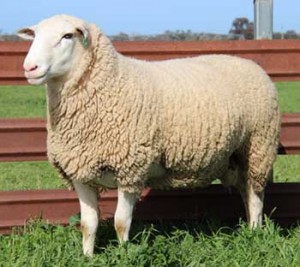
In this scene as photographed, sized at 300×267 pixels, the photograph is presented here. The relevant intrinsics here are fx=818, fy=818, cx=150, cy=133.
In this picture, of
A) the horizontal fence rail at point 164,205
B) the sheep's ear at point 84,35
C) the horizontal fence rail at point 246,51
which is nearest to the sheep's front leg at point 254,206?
the horizontal fence rail at point 164,205

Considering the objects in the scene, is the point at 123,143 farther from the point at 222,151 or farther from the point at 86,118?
the point at 222,151

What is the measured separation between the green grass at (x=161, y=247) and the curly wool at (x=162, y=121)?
36 cm

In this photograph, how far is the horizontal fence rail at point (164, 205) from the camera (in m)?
5.53

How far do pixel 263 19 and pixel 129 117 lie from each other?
166 cm

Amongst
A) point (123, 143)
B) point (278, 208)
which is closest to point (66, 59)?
point (123, 143)

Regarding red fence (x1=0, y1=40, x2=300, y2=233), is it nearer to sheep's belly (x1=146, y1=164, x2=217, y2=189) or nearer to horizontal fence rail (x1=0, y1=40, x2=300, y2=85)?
horizontal fence rail (x1=0, y1=40, x2=300, y2=85)

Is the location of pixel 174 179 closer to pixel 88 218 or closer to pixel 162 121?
pixel 162 121

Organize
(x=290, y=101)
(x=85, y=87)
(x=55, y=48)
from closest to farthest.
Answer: (x=55, y=48) → (x=85, y=87) → (x=290, y=101)

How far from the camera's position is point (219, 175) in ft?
17.2

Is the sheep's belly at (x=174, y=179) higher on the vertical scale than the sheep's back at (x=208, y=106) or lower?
lower

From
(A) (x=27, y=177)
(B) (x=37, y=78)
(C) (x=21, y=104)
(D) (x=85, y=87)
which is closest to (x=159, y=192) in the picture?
(D) (x=85, y=87)

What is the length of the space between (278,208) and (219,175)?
0.77 m

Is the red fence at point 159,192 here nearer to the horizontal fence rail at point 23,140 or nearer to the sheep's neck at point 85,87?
the horizontal fence rail at point 23,140

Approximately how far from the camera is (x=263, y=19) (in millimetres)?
5801
